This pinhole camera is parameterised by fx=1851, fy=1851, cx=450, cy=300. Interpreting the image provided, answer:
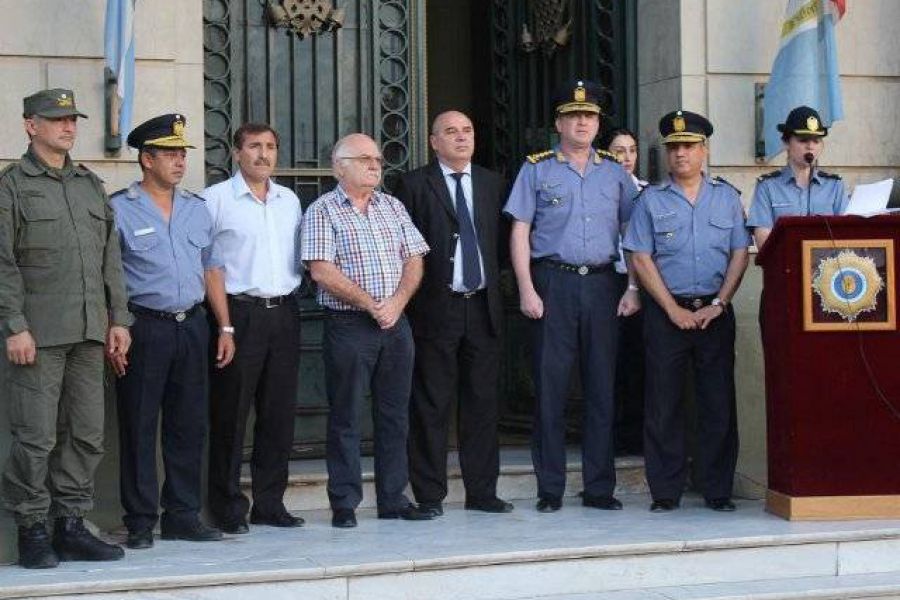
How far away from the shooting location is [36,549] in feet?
25.3

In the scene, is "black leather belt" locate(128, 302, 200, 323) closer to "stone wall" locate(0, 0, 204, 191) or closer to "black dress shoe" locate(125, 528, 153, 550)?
"black dress shoe" locate(125, 528, 153, 550)

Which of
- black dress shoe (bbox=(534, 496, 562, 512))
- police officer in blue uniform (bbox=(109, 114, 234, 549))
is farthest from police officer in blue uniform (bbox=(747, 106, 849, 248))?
police officer in blue uniform (bbox=(109, 114, 234, 549))

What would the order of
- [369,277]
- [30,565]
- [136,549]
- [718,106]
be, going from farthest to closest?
[718,106]
[369,277]
[136,549]
[30,565]

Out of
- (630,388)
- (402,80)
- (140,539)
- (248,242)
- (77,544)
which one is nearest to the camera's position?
(77,544)

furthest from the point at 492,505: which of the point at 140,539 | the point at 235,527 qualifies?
the point at 140,539

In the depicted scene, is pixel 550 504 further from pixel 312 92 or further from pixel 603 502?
pixel 312 92

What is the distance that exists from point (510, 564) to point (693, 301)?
192 cm

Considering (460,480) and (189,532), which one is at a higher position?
(460,480)

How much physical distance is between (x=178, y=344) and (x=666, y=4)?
3726mm

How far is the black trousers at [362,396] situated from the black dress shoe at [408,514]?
0.23 ft

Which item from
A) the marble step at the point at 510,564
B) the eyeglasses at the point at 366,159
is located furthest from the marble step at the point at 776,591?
the eyeglasses at the point at 366,159

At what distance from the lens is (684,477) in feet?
30.6

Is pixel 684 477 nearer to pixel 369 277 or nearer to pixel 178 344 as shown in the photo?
pixel 369 277

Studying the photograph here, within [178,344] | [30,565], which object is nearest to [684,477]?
[178,344]
